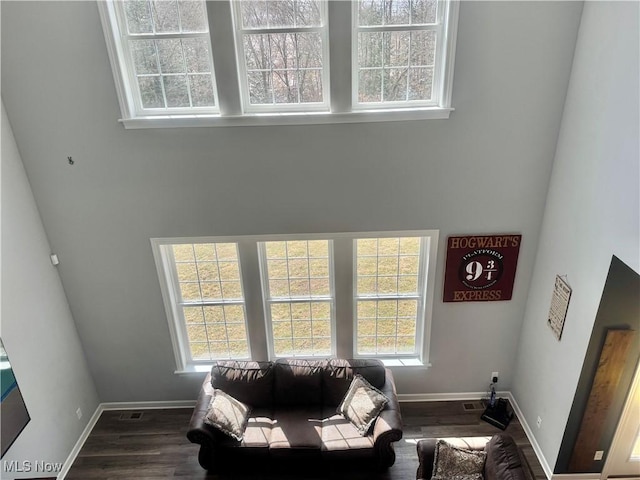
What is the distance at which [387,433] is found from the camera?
462 centimetres

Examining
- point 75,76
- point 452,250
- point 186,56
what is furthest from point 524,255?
point 75,76

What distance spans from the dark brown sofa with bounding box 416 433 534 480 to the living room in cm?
75

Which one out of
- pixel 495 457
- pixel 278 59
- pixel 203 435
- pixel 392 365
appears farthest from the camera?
pixel 392 365

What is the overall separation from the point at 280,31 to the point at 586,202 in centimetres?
326

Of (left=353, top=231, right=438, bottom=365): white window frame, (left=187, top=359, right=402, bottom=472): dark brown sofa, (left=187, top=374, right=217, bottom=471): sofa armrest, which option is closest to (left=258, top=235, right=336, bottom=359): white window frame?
(left=353, top=231, right=438, bottom=365): white window frame

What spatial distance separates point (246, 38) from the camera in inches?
169

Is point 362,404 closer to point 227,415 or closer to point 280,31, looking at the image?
point 227,415

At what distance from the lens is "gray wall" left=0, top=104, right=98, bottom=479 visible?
4281 mm

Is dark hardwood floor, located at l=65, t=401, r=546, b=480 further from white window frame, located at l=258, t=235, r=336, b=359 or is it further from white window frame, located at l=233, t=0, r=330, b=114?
white window frame, located at l=233, t=0, r=330, b=114

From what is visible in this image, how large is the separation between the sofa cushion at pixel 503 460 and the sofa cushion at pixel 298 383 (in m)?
1.95

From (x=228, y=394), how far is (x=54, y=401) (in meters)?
1.88

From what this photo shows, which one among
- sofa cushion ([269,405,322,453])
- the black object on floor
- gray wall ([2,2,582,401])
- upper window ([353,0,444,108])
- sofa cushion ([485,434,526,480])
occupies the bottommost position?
the black object on floor
